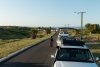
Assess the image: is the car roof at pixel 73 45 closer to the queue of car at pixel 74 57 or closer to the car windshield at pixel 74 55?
the queue of car at pixel 74 57

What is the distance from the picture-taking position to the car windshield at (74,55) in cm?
1040

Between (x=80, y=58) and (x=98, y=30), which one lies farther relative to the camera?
(x=98, y=30)

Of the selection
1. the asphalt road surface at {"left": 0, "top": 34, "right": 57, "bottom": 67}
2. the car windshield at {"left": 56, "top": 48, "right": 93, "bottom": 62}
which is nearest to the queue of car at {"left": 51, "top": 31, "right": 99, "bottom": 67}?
the car windshield at {"left": 56, "top": 48, "right": 93, "bottom": 62}

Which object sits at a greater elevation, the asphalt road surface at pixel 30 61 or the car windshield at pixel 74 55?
the car windshield at pixel 74 55

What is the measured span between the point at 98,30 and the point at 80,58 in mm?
129947

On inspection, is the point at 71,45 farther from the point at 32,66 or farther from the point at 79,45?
the point at 32,66

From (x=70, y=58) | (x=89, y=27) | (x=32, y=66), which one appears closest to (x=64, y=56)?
(x=70, y=58)

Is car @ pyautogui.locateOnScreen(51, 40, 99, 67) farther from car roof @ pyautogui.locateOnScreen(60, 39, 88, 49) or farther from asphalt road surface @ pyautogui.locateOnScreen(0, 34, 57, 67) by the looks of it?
asphalt road surface @ pyautogui.locateOnScreen(0, 34, 57, 67)

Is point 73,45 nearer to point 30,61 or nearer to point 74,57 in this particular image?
A: point 74,57

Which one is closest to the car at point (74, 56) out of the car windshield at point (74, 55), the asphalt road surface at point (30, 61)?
the car windshield at point (74, 55)

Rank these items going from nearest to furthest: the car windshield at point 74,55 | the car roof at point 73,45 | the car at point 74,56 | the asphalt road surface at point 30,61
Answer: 1. the car at point 74,56
2. the car windshield at point 74,55
3. the car roof at point 73,45
4. the asphalt road surface at point 30,61

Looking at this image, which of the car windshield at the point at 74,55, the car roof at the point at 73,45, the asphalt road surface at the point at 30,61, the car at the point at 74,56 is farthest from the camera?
the asphalt road surface at the point at 30,61

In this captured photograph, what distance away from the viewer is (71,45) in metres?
11.7

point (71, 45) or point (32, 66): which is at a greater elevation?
point (71, 45)
